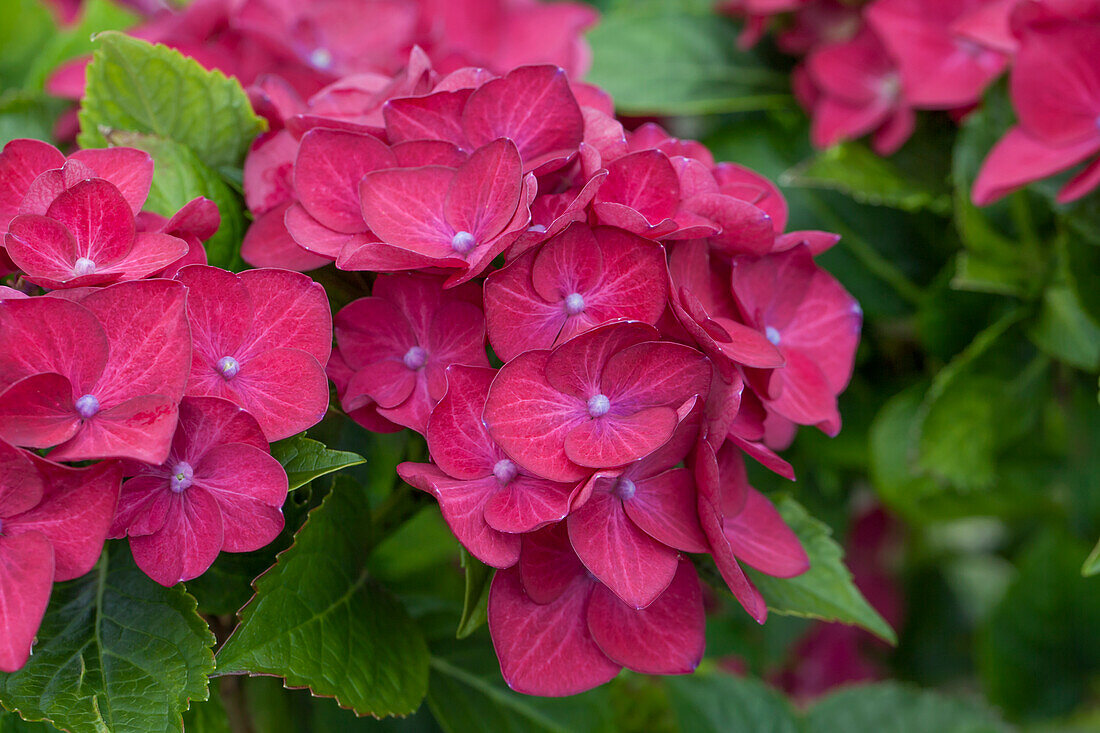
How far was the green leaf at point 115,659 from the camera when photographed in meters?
0.42

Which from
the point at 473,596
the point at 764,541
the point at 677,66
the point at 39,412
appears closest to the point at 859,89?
the point at 677,66

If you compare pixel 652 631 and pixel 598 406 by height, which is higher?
pixel 598 406

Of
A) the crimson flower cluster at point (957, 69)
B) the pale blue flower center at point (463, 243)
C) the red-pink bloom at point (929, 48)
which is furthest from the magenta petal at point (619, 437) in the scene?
the red-pink bloom at point (929, 48)

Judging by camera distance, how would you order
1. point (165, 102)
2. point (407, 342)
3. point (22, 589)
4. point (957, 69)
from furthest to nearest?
point (957, 69) < point (165, 102) < point (407, 342) < point (22, 589)

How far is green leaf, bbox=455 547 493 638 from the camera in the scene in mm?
451

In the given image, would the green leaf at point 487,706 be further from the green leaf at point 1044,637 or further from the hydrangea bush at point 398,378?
the green leaf at point 1044,637

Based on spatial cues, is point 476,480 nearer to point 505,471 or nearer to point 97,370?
point 505,471

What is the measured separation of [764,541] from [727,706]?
Result: 0.46 metres

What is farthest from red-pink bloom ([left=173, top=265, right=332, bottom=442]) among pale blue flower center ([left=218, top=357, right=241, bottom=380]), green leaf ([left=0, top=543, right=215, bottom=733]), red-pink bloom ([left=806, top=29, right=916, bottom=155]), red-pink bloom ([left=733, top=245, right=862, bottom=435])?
red-pink bloom ([left=806, top=29, right=916, bottom=155])

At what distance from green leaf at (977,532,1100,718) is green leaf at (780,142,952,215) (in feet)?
1.36

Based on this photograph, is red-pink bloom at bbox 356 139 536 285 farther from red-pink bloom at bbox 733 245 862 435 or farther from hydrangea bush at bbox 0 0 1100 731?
red-pink bloom at bbox 733 245 862 435

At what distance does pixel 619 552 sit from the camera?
423mm

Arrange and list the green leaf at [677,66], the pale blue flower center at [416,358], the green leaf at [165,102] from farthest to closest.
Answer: the green leaf at [677,66] → the green leaf at [165,102] → the pale blue flower center at [416,358]

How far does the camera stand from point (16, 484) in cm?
37
